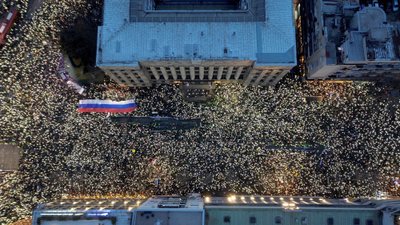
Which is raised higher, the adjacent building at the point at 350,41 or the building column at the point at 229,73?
the adjacent building at the point at 350,41

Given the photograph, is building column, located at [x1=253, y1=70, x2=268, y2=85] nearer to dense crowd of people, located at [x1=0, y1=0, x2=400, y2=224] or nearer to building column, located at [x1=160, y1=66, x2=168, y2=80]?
dense crowd of people, located at [x1=0, y1=0, x2=400, y2=224]

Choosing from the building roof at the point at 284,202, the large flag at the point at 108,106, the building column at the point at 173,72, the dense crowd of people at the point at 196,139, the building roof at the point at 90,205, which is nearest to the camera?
the building roof at the point at 90,205

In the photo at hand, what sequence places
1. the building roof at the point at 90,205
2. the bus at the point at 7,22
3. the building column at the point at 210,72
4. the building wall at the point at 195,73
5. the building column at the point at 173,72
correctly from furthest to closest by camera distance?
1. the bus at the point at 7,22
2. the building column at the point at 210,72
3. the building column at the point at 173,72
4. the building wall at the point at 195,73
5. the building roof at the point at 90,205

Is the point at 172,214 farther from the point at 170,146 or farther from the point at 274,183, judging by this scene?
the point at 274,183

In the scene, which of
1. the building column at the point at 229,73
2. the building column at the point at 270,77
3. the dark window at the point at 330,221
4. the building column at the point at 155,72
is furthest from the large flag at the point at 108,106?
the dark window at the point at 330,221

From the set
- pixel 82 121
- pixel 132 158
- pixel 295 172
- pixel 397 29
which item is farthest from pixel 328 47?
pixel 82 121

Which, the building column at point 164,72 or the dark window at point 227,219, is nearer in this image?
the dark window at point 227,219

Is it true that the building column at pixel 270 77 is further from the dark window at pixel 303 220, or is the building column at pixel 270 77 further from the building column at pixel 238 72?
the dark window at pixel 303 220
